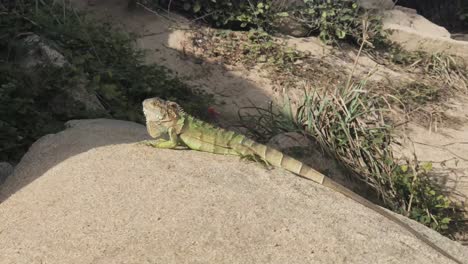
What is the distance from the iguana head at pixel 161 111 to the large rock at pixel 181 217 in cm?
30

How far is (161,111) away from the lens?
4746 millimetres

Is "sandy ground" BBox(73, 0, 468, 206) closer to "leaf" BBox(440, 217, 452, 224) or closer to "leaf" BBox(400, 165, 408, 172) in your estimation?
"leaf" BBox(400, 165, 408, 172)

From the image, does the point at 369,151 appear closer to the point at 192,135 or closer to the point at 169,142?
the point at 192,135

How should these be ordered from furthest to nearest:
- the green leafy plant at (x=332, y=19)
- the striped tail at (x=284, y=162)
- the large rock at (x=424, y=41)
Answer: the large rock at (x=424, y=41), the green leafy plant at (x=332, y=19), the striped tail at (x=284, y=162)

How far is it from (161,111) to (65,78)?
2285mm

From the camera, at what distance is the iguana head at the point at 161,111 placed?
4746 millimetres

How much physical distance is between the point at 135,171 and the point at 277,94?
556 cm

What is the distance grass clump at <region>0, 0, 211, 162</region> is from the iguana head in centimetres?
142

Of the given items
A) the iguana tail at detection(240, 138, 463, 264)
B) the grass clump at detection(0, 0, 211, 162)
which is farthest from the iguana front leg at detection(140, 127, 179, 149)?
the grass clump at detection(0, 0, 211, 162)

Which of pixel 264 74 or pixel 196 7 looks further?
pixel 196 7

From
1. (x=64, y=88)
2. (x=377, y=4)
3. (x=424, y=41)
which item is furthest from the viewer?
(x=377, y=4)

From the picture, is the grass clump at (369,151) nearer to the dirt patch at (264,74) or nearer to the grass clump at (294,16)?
the dirt patch at (264,74)

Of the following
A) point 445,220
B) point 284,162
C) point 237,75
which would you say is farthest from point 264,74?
point 284,162

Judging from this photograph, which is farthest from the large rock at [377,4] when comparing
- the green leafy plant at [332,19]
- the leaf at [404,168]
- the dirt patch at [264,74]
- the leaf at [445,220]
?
the leaf at [445,220]
